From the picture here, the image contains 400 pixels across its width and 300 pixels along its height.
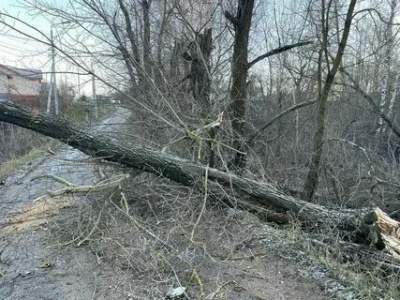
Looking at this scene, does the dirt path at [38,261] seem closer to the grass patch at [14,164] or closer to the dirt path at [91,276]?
the dirt path at [91,276]

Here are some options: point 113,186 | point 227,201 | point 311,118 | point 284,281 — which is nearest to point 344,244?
point 284,281

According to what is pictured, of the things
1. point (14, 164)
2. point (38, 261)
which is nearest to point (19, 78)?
point (14, 164)

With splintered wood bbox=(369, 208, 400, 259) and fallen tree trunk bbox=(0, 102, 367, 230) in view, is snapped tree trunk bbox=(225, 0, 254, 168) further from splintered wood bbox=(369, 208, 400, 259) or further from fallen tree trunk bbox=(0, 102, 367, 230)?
splintered wood bbox=(369, 208, 400, 259)

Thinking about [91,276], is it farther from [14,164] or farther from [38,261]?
[14,164]

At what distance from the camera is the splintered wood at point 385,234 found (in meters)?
3.63

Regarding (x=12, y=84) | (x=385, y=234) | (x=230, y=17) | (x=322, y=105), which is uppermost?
(x=230, y=17)

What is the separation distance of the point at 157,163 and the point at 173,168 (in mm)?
211

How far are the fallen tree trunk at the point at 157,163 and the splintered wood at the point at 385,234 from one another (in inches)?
21.4

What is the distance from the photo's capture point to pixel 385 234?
3.71 m

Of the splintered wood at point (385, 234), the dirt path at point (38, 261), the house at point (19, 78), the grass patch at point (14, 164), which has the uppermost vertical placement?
the house at point (19, 78)

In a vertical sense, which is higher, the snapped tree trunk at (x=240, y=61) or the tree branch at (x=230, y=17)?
the tree branch at (x=230, y=17)

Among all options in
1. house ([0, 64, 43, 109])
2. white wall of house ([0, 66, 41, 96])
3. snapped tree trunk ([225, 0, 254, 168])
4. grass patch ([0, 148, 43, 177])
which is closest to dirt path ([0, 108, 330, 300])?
house ([0, 64, 43, 109])

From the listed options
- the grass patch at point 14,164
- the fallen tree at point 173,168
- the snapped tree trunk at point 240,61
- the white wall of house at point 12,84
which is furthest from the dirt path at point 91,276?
the grass patch at point 14,164

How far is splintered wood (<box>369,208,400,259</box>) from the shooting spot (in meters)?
3.63
